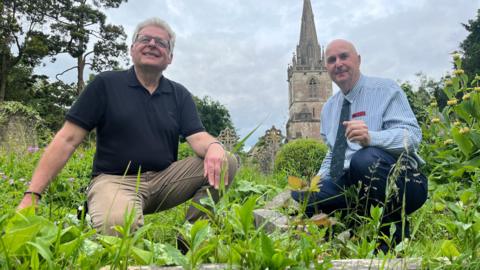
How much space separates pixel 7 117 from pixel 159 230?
795 cm

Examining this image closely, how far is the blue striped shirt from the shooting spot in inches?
86.5

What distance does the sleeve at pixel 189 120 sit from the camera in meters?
2.44

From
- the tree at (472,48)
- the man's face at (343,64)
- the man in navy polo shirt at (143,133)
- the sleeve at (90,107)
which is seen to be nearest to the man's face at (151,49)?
the man in navy polo shirt at (143,133)

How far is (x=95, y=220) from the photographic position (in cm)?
186

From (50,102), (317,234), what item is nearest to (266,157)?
(50,102)

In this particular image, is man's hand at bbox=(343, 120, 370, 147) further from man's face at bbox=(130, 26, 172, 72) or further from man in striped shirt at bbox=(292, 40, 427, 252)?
man's face at bbox=(130, 26, 172, 72)

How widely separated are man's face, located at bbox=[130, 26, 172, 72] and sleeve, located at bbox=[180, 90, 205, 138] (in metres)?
0.27

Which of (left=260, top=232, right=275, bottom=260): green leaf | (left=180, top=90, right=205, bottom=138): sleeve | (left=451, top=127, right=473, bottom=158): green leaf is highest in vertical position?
(left=180, top=90, right=205, bottom=138): sleeve

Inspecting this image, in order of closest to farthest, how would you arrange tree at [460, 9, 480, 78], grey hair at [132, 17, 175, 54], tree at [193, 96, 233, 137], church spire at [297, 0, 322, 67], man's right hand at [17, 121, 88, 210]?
man's right hand at [17, 121, 88, 210]
grey hair at [132, 17, 175, 54]
tree at [460, 9, 480, 78]
tree at [193, 96, 233, 137]
church spire at [297, 0, 322, 67]

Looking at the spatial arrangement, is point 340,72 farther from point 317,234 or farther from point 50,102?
point 50,102

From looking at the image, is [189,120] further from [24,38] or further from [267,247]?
[24,38]

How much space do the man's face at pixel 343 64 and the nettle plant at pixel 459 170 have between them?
0.74 metres

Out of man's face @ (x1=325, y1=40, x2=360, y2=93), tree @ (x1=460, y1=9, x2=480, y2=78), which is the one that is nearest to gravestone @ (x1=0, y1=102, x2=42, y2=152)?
man's face @ (x1=325, y1=40, x2=360, y2=93)

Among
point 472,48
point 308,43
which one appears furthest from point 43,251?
point 308,43
